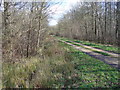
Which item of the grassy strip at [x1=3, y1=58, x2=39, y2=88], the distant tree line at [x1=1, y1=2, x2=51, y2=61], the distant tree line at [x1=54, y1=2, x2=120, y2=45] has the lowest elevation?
the grassy strip at [x1=3, y1=58, x2=39, y2=88]

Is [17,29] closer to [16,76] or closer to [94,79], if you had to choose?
[16,76]

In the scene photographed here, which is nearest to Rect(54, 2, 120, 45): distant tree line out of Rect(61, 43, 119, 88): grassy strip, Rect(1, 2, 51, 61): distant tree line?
Rect(1, 2, 51, 61): distant tree line

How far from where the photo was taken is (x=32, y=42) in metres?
8.87

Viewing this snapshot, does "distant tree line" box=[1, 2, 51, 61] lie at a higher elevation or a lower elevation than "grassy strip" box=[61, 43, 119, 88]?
higher

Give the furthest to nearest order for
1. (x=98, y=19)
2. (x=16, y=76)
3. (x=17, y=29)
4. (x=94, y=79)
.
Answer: (x=98, y=19)
(x=17, y=29)
(x=16, y=76)
(x=94, y=79)

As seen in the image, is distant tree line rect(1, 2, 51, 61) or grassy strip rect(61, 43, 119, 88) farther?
distant tree line rect(1, 2, 51, 61)

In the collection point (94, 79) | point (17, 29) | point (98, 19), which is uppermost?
point (98, 19)

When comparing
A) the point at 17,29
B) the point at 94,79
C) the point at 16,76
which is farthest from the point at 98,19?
the point at 16,76

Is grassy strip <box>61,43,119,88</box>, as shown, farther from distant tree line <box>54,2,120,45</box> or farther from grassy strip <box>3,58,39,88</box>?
distant tree line <box>54,2,120,45</box>

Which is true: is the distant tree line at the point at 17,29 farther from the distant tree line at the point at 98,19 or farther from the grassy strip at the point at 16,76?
the distant tree line at the point at 98,19

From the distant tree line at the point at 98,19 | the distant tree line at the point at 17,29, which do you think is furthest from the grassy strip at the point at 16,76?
the distant tree line at the point at 98,19

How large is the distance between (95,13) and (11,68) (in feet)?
73.9

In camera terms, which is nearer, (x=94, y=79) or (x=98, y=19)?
(x=94, y=79)

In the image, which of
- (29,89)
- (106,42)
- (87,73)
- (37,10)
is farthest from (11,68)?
(106,42)
